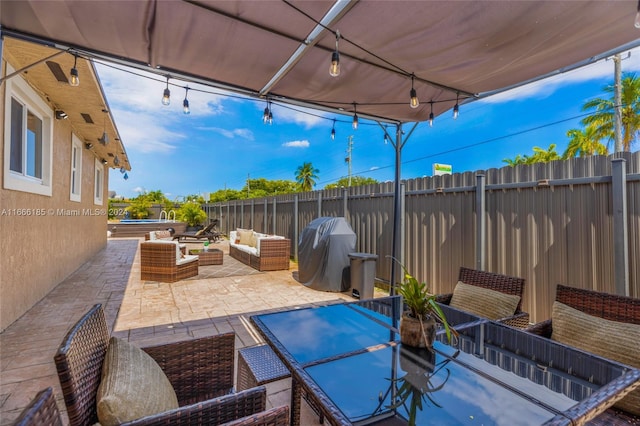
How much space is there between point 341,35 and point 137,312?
4113 millimetres

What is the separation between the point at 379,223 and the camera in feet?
18.2

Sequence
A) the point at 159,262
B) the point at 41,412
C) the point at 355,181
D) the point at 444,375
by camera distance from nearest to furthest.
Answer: the point at 41,412
the point at 444,375
the point at 159,262
the point at 355,181

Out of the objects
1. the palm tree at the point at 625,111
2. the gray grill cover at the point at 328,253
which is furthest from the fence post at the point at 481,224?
the palm tree at the point at 625,111

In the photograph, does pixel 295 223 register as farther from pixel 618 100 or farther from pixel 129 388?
pixel 618 100

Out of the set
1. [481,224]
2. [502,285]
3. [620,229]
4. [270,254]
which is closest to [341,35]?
[502,285]

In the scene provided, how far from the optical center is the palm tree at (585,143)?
17.0m

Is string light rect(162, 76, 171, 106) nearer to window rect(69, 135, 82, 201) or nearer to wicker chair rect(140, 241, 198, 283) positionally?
wicker chair rect(140, 241, 198, 283)

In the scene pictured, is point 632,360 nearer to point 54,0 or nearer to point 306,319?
point 306,319

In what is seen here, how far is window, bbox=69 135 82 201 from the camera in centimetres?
631

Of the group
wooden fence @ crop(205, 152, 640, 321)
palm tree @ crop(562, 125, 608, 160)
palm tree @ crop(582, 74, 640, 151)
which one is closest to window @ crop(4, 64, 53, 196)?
wooden fence @ crop(205, 152, 640, 321)

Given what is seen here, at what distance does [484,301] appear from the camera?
2.47 m

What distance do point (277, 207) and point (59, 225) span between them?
5.38 meters

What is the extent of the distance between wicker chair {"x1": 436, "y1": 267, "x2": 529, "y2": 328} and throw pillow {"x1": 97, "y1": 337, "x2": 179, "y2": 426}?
2248 mm

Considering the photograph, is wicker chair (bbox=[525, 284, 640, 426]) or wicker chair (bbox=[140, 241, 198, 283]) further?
wicker chair (bbox=[140, 241, 198, 283])
